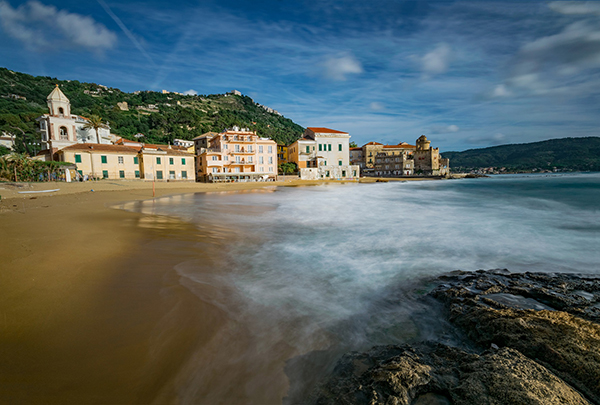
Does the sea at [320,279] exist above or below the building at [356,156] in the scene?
below

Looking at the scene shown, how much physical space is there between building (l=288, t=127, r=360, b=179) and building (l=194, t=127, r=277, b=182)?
24.4 ft

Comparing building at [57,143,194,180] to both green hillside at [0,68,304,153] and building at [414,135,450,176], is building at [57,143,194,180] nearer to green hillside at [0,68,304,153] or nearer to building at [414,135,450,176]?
green hillside at [0,68,304,153]

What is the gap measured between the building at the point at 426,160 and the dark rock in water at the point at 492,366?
8039cm

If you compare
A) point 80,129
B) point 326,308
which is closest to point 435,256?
point 326,308

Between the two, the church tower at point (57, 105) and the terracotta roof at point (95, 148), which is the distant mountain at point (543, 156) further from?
the church tower at point (57, 105)

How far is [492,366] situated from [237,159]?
42.5 meters

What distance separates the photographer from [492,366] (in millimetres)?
2164

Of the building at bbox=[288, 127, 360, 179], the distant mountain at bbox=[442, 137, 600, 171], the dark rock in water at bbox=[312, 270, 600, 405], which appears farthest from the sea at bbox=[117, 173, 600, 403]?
the distant mountain at bbox=[442, 137, 600, 171]

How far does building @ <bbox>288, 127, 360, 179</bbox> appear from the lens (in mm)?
49750

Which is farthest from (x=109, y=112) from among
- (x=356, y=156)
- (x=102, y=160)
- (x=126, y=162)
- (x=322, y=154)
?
(x=356, y=156)

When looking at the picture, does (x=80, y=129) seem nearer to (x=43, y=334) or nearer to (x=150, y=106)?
(x=43, y=334)

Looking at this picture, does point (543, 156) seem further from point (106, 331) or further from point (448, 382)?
point (106, 331)

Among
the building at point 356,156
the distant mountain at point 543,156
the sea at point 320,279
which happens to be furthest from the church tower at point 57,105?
the distant mountain at point 543,156

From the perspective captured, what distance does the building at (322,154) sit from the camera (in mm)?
49750
